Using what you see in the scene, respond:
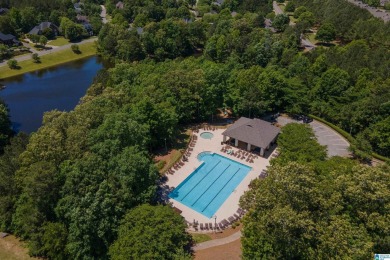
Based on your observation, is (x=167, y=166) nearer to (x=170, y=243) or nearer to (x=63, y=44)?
(x=170, y=243)

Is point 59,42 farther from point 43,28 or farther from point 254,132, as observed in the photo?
point 254,132

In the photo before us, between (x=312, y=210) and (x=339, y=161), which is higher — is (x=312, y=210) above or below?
above

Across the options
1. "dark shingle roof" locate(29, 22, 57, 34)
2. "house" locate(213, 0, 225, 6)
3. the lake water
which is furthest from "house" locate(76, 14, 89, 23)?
"house" locate(213, 0, 225, 6)

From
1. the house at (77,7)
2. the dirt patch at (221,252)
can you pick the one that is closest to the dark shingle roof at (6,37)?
the house at (77,7)

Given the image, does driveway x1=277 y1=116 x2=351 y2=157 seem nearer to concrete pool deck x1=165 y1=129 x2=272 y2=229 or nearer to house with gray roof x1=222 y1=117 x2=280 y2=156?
house with gray roof x1=222 y1=117 x2=280 y2=156

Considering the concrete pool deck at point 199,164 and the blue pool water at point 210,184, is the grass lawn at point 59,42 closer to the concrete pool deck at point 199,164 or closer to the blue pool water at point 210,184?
the concrete pool deck at point 199,164

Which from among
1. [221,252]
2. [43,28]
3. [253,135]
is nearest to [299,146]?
[253,135]

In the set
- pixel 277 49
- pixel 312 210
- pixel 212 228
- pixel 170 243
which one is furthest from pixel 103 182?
pixel 277 49
